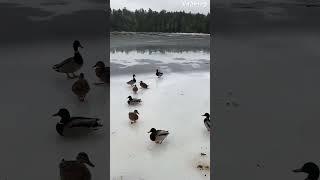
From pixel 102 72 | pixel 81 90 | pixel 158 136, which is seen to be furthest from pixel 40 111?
pixel 158 136

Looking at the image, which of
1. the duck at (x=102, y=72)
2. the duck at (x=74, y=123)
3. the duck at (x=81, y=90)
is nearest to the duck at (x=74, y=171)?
the duck at (x=74, y=123)

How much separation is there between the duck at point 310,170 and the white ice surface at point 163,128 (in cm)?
44

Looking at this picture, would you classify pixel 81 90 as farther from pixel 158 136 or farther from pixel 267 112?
→ pixel 267 112

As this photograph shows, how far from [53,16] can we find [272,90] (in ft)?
6.80

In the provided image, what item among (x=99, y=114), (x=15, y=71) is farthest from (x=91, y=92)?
(x=15, y=71)

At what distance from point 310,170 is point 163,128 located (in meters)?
A: 1.10

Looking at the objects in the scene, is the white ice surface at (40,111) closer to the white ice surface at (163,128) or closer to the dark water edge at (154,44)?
the white ice surface at (163,128)

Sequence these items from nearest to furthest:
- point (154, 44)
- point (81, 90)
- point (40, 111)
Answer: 1. point (40, 111)
2. point (81, 90)
3. point (154, 44)

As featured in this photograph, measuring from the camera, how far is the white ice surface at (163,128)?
1.75m

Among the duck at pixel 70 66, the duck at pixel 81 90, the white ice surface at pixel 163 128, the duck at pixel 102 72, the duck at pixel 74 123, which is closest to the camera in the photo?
the white ice surface at pixel 163 128

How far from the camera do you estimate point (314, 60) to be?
309 cm

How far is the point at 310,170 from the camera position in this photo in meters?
1.51

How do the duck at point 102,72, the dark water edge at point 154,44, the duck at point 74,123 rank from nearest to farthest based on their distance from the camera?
the duck at point 74,123, the duck at point 102,72, the dark water edge at point 154,44

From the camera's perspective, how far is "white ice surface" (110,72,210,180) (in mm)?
1745
